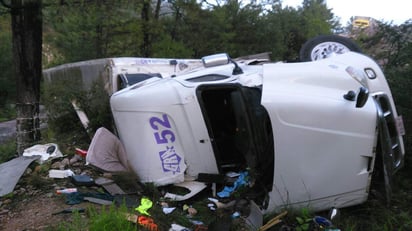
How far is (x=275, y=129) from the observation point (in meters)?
3.59

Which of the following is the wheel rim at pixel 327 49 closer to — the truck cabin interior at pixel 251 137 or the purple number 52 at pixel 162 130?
the truck cabin interior at pixel 251 137

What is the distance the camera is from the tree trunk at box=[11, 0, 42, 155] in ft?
26.9

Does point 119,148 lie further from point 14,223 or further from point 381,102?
point 381,102

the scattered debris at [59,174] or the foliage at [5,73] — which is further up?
the scattered debris at [59,174]

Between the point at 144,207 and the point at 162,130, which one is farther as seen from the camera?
the point at 162,130

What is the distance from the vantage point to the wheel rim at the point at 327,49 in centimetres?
518

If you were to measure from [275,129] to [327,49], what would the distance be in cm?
217

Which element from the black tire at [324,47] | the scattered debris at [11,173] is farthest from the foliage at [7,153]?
the black tire at [324,47]

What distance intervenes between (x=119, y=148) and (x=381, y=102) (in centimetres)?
303

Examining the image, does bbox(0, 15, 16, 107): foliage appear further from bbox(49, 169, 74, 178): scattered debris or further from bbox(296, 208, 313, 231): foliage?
bbox(296, 208, 313, 231): foliage

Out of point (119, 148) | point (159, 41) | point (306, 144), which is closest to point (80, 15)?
point (119, 148)

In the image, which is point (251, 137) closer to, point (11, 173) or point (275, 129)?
point (275, 129)

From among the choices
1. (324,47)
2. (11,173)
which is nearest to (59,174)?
(11,173)

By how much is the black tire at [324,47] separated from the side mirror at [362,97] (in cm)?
176
